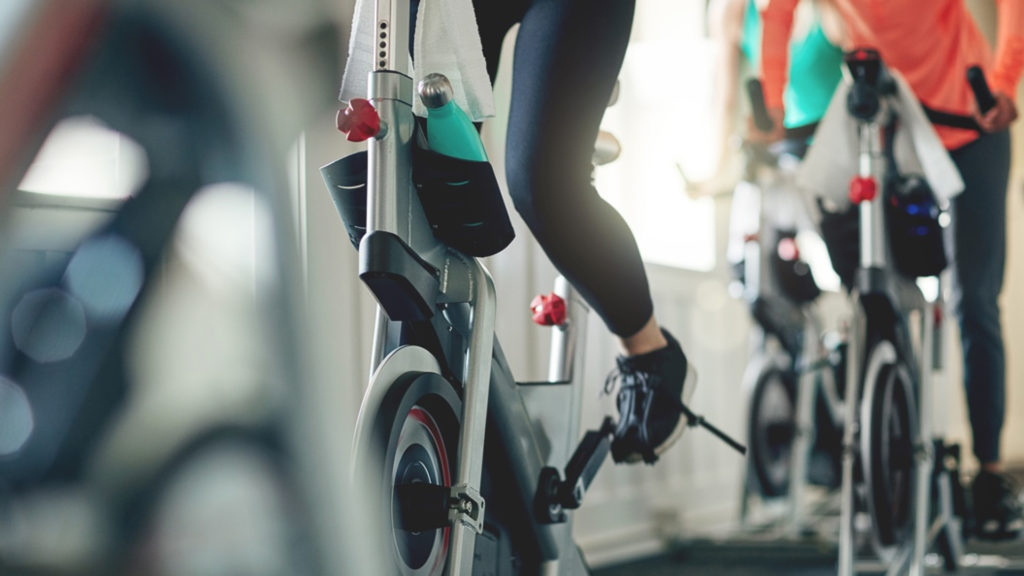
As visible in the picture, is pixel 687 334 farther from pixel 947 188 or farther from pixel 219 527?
pixel 219 527

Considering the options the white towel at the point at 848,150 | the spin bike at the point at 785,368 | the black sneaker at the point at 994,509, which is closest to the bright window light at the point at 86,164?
the white towel at the point at 848,150

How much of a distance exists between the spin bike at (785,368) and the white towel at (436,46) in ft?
6.07

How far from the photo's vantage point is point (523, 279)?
256cm

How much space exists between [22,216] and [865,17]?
223 cm

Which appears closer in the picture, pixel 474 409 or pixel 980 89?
pixel 474 409

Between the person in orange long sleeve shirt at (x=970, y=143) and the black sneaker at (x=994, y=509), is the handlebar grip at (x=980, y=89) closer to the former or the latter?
the person in orange long sleeve shirt at (x=970, y=143)

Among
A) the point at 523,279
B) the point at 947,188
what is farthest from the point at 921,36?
the point at 523,279

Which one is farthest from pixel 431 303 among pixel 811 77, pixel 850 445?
pixel 811 77

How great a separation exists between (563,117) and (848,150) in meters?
1.09

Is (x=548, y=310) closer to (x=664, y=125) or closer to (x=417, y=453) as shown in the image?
(x=417, y=453)

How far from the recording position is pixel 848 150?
212 cm

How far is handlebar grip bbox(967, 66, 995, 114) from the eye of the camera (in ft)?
6.41

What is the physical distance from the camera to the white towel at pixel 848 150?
6.59 feet

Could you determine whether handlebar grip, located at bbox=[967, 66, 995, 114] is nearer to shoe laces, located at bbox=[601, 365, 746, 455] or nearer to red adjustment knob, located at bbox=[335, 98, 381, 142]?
shoe laces, located at bbox=[601, 365, 746, 455]
